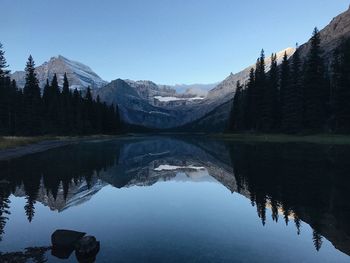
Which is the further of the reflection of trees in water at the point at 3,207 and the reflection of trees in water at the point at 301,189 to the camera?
the reflection of trees in water at the point at 301,189

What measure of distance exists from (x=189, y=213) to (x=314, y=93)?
71.2 metres

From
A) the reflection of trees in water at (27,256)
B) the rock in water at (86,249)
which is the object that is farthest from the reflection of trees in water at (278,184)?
the rock in water at (86,249)

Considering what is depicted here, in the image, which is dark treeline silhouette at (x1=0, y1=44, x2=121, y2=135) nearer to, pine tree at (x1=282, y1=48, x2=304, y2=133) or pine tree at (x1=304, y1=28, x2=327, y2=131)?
pine tree at (x1=282, y1=48, x2=304, y2=133)

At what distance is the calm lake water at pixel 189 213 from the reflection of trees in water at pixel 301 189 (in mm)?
61

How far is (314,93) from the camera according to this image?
82188 millimetres

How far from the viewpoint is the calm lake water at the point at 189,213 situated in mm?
13062

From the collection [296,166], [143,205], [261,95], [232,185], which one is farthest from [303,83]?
[143,205]

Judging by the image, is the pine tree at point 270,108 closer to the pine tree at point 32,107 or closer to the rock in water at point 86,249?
the pine tree at point 32,107

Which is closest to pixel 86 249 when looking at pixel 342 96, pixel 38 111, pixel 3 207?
pixel 3 207

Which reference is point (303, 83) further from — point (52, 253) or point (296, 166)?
point (52, 253)

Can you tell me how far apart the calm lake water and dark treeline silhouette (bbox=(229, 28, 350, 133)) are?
47679mm

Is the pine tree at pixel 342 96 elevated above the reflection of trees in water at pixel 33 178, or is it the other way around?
the pine tree at pixel 342 96

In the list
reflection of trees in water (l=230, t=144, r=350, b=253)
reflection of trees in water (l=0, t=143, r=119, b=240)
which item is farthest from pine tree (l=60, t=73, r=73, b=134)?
reflection of trees in water (l=230, t=144, r=350, b=253)

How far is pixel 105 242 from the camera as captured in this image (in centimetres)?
1385
